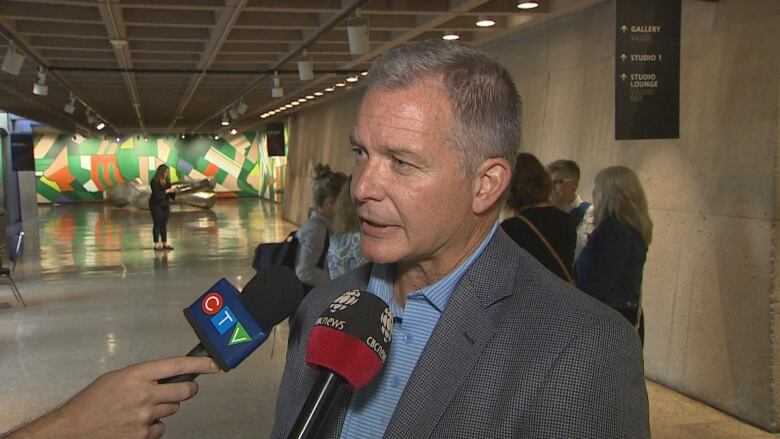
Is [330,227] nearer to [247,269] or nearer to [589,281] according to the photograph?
[589,281]

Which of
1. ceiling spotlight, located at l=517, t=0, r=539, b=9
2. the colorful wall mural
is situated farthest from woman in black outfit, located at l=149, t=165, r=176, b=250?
the colorful wall mural

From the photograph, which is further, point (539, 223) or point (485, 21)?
point (485, 21)

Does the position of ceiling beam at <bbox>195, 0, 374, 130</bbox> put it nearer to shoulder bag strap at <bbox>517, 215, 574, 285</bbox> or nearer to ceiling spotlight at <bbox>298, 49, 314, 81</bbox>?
ceiling spotlight at <bbox>298, 49, 314, 81</bbox>

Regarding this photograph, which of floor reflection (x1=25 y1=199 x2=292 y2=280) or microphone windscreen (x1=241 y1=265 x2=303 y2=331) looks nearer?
microphone windscreen (x1=241 y1=265 x2=303 y2=331)

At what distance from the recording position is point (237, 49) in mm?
9805

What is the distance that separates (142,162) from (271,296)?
3686 centimetres

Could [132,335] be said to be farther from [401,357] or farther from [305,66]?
[401,357]

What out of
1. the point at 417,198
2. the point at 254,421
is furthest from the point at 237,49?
the point at 417,198

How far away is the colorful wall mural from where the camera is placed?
34.0 metres

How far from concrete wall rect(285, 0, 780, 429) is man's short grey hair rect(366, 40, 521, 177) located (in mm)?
3970

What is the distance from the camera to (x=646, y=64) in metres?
5.26

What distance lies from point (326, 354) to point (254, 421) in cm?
403

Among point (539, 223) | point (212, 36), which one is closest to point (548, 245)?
point (539, 223)

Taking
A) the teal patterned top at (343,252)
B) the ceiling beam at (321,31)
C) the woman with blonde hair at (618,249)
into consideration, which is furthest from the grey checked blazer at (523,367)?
the ceiling beam at (321,31)
